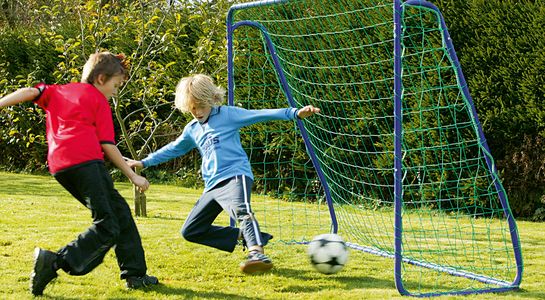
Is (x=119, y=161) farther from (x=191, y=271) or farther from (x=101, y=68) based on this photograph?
(x=191, y=271)

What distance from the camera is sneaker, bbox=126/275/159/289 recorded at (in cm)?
438

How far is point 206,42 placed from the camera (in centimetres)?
735

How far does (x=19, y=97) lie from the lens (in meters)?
4.05

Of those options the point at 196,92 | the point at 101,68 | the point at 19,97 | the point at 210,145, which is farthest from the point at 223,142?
the point at 19,97

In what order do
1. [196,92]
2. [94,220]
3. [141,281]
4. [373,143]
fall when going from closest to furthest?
[94,220], [141,281], [196,92], [373,143]

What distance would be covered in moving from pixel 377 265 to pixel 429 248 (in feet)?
3.50

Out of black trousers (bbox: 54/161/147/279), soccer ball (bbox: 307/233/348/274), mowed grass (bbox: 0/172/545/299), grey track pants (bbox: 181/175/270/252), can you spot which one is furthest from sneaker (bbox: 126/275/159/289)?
soccer ball (bbox: 307/233/348/274)

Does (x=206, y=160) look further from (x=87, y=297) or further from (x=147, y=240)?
(x=147, y=240)

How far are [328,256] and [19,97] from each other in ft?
6.43

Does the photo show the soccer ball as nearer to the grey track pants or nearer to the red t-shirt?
the grey track pants

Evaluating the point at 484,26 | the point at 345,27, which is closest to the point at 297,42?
the point at 345,27

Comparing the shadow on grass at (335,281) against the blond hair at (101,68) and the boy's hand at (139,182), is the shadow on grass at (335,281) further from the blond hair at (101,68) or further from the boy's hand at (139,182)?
the blond hair at (101,68)

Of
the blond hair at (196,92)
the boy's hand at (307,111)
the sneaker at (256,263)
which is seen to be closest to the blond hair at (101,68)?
the blond hair at (196,92)

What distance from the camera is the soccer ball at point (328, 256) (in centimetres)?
454
